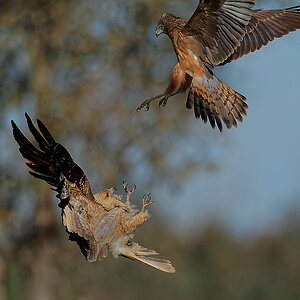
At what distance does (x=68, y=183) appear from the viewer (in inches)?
185

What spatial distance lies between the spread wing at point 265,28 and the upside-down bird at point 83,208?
214 cm

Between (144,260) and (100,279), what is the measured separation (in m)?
11.7

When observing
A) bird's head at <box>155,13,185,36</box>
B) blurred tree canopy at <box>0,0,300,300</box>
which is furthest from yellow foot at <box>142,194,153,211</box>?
blurred tree canopy at <box>0,0,300,300</box>

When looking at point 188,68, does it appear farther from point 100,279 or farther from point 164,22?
point 100,279

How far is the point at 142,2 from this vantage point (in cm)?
1504

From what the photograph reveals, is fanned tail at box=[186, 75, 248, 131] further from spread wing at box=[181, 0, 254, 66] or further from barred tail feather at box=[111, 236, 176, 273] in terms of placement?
barred tail feather at box=[111, 236, 176, 273]

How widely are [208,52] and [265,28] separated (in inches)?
43.2

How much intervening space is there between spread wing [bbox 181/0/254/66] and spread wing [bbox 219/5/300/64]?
48cm

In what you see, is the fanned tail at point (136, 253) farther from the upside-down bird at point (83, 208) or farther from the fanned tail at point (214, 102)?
the fanned tail at point (214, 102)

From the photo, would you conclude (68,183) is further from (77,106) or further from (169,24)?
(77,106)

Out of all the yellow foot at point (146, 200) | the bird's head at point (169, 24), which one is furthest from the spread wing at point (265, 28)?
the yellow foot at point (146, 200)

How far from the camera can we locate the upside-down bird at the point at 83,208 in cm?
470

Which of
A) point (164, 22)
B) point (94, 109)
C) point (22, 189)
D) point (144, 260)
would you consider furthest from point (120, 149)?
point (144, 260)

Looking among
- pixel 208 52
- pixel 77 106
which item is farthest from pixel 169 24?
pixel 77 106
